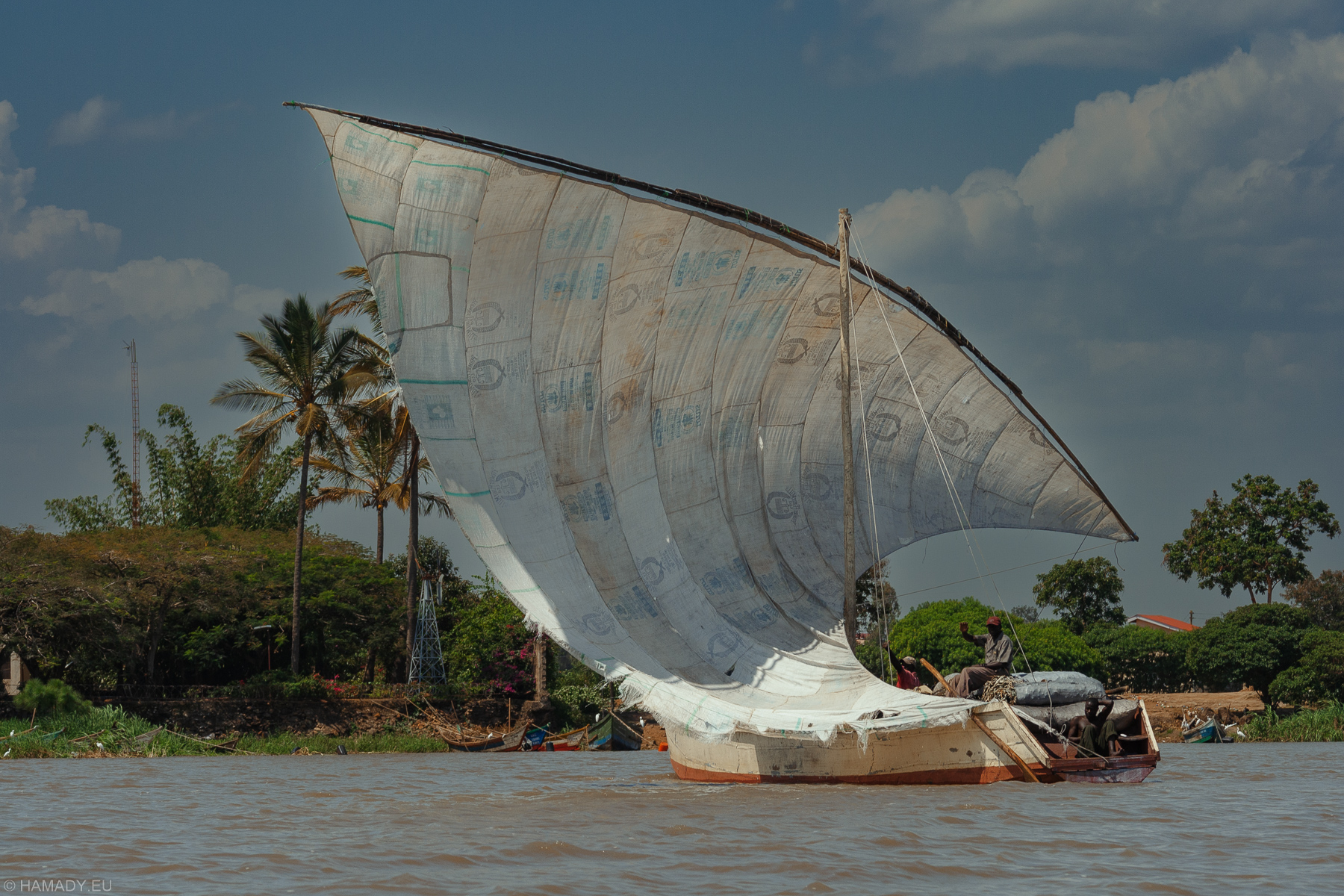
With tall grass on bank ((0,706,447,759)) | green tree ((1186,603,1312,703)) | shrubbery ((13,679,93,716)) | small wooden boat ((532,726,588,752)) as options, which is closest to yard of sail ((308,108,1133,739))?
tall grass on bank ((0,706,447,759))

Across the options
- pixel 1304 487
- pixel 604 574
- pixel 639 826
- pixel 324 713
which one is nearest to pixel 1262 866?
pixel 639 826

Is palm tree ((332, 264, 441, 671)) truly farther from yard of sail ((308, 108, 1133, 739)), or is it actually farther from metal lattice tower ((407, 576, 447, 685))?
yard of sail ((308, 108, 1133, 739))

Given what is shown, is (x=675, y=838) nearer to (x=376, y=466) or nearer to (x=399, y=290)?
(x=399, y=290)

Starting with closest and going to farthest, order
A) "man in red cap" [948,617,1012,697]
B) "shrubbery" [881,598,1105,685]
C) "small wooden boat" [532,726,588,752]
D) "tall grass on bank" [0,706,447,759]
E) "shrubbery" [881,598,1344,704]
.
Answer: "man in red cap" [948,617,1012,697], "tall grass on bank" [0,706,447,759], "small wooden boat" [532,726,588,752], "shrubbery" [881,598,1344,704], "shrubbery" [881,598,1105,685]

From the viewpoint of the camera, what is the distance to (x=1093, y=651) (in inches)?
1497

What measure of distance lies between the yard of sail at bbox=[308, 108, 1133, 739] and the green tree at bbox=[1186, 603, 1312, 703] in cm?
2672

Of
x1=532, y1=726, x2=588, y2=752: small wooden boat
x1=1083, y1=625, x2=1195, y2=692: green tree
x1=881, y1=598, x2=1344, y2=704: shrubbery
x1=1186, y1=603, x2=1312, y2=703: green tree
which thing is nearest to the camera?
x1=532, y1=726, x2=588, y2=752: small wooden boat

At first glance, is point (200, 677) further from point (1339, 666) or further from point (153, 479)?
point (1339, 666)

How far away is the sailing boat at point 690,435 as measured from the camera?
13172 mm

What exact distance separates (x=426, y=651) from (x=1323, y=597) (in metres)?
44.6

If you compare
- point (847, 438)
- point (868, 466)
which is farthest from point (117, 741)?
point (847, 438)

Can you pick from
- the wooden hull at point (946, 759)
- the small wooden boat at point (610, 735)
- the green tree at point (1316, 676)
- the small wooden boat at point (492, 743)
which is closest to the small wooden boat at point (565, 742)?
the small wooden boat at point (610, 735)

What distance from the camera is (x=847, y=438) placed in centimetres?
1461

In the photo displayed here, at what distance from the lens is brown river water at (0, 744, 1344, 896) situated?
6.76 m
